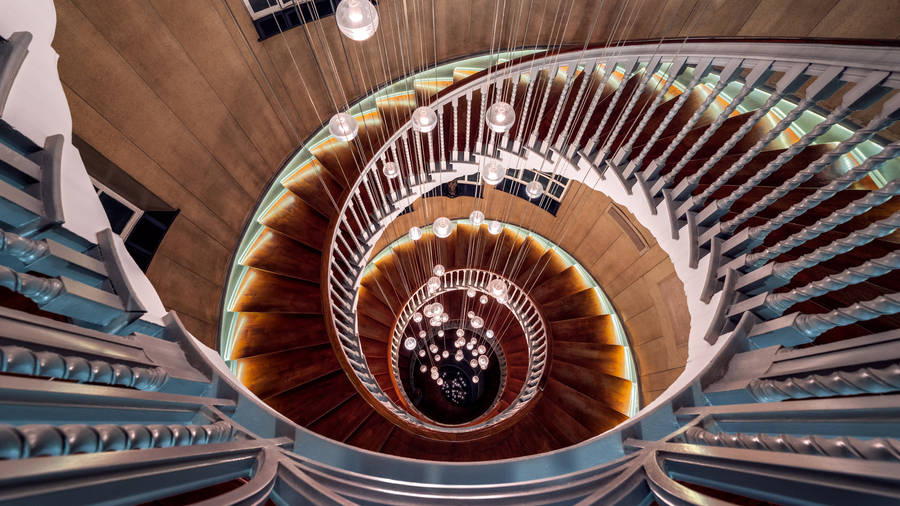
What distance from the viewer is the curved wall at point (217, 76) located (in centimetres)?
265

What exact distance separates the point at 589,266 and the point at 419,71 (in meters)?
4.20

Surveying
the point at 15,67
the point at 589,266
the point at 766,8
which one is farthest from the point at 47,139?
the point at 589,266

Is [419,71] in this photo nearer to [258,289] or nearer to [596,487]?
[258,289]

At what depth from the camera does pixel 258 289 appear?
396cm

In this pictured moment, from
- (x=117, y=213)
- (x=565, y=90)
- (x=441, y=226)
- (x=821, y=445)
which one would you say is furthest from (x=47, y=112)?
(x=565, y=90)

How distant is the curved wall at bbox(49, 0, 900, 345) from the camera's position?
8.70 ft

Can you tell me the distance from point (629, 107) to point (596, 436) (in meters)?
2.24

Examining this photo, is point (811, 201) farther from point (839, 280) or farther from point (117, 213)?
point (117, 213)

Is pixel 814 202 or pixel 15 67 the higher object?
pixel 15 67

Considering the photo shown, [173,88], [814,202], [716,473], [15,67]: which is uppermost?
[173,88]

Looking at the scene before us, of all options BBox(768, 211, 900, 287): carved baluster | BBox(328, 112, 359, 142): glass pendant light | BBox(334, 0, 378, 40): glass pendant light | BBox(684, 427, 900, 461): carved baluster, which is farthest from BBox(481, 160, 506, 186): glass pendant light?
BBox(684, 427, 900, 461): carved baluster

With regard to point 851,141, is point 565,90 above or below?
above

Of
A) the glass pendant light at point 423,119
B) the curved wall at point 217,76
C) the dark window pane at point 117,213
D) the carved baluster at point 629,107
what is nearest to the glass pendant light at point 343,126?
the glass pendant light at point 423,119

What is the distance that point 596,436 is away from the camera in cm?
217
